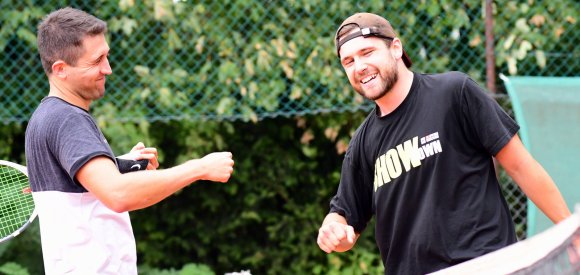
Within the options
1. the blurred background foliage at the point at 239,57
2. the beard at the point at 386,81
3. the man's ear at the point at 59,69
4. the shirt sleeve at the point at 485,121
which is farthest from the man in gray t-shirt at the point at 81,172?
the blurred background foliage at the point at 239,57

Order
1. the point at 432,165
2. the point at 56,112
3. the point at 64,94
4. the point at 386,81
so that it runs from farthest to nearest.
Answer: the point at 386,81
the point at 432,165
the point at 64,94
the point at 56,112

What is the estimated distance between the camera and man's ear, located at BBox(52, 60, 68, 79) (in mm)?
3182

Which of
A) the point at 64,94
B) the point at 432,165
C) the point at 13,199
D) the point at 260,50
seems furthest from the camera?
the point at 260,50

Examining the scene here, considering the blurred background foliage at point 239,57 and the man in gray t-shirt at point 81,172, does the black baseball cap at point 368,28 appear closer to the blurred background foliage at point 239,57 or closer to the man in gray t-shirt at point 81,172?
the man in gray t-shirt at point 81,172

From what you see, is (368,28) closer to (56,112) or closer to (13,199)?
(56,112)

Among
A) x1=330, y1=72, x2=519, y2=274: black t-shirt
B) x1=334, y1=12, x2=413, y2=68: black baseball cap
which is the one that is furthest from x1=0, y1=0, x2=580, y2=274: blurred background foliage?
x1=330, y1=72, x2=519, y2=274: black t-shirt

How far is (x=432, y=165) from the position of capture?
3299 mm

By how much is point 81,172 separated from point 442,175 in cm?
131

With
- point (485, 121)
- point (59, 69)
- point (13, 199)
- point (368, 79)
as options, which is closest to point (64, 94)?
point (59, 69)

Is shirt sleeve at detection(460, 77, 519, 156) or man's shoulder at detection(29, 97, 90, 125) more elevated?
man's shoulder at detection(29, 97, 90, 125)

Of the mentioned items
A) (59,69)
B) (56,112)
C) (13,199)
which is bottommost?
(13,199)

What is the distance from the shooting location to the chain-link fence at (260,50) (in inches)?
241

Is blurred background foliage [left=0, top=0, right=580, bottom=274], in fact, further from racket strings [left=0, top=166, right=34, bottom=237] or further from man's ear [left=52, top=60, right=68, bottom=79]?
man's ear [left=52, top=60, right=68, bottom=79]

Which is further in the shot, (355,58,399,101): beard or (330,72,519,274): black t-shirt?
(355,58,399,101): beard
